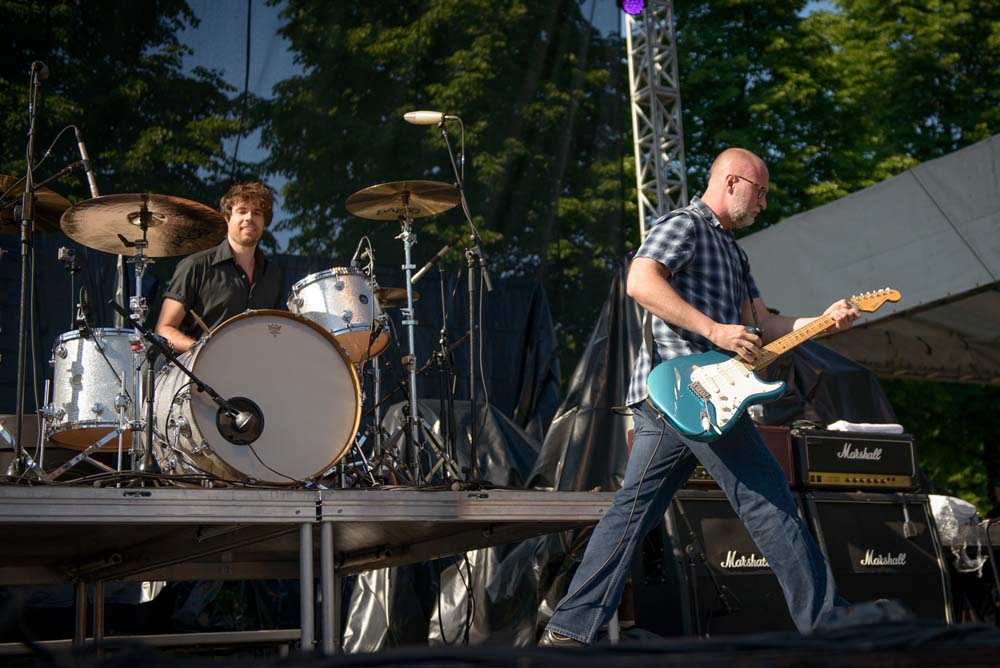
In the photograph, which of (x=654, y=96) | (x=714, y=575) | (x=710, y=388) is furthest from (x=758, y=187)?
(x=654, y=96)

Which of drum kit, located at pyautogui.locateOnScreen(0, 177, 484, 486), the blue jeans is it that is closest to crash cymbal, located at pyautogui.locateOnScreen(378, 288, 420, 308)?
drum kit, located at pyautogui.locateOnScreen(0, 177, 484, 486)

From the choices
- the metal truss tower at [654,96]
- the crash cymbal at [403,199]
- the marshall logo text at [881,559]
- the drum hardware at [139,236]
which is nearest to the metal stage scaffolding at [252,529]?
the drum hardware at [139,236]

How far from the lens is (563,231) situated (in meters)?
8.11

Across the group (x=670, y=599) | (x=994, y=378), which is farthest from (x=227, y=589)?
(x=994, y=378)

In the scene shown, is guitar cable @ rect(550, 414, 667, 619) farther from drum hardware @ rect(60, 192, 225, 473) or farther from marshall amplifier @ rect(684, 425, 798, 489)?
marshall amplifier @ rect(684, 425, 798, 489)

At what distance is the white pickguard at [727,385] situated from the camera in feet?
10.9

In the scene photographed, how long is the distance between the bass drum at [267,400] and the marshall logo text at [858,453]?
2.81 m

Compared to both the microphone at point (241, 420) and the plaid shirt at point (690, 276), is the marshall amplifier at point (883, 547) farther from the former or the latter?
the microphone at point (241, 420)

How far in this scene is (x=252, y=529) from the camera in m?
3.84

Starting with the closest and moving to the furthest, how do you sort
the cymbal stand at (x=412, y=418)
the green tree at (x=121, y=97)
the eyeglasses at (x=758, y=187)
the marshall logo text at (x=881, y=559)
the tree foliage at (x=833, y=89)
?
1. the eyeglasses at (x=758, y=187)
2. the cymbal stand at (x=412, y=418)
3. the marshall logo text at (x=881, y=559)
4. the green tree at (x=121, y=97)
5. the tree foliage at (x=833, y=89)

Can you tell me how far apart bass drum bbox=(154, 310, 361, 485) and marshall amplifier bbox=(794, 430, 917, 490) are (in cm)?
255

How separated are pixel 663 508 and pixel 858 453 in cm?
251

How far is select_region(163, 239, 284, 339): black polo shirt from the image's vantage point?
190 inches

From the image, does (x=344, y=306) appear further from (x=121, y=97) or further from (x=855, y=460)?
(x=121, y=97)
